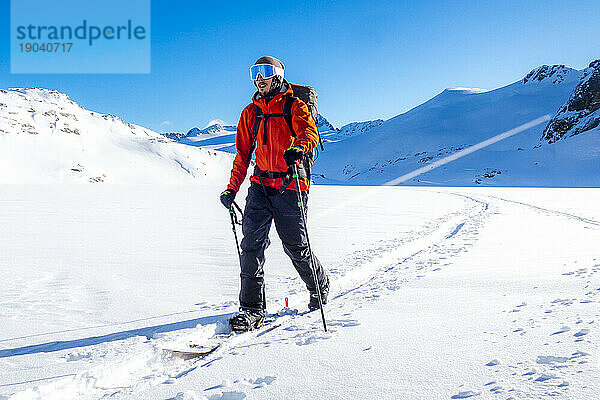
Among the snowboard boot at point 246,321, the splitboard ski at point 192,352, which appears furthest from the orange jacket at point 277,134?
the splitboard ski at point 192,352

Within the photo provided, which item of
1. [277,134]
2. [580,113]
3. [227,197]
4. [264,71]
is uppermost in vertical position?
[580,113]

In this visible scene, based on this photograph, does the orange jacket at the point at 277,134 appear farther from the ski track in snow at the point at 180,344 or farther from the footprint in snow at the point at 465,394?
the footprint in snow at the point at 465,394

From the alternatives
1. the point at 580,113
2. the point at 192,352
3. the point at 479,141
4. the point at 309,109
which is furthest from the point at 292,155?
the point at 479,141

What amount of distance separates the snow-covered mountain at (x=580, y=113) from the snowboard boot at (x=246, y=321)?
71.2 m

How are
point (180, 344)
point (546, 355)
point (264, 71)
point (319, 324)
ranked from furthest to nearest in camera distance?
point (264, 71)
point (319, 324)
point (180, 344)
point (546, 355)

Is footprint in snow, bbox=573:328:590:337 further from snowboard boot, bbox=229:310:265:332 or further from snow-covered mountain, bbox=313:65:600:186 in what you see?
snow-covered mountain, bbox=313:65:600:186

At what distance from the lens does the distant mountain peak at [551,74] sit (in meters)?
116

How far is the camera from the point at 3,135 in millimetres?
67375

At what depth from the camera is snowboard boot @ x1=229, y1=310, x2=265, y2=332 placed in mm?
3318

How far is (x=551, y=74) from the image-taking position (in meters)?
121

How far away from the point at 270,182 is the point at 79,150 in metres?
78.8

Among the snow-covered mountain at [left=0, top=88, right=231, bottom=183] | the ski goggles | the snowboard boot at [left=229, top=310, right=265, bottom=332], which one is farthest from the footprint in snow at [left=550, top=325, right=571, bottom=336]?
the snow-covered mountain at [left=0, top=88, right=231, bottom=183]

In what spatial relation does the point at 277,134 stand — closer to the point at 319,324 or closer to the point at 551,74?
the point at 319,324

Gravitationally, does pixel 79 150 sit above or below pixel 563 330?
above
